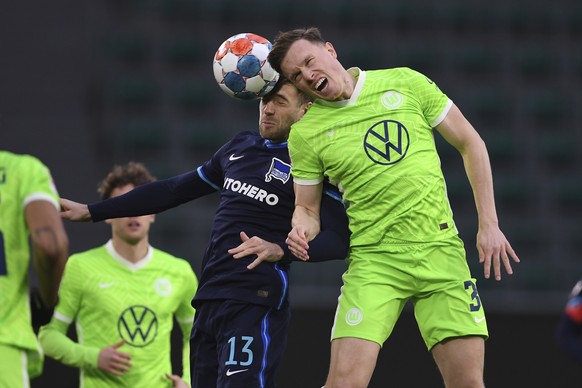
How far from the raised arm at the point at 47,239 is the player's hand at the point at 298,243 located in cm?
116

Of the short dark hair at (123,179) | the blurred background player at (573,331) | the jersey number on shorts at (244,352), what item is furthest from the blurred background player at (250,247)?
the blurred background player at (573,331)

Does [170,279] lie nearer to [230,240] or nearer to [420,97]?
[230,240]

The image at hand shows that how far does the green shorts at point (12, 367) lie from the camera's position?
11.2 feet

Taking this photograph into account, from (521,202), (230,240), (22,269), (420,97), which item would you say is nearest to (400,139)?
(420,97)

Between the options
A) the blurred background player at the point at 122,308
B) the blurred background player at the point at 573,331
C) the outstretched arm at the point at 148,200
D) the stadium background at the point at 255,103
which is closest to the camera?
the blurred background player at the point at 573,331

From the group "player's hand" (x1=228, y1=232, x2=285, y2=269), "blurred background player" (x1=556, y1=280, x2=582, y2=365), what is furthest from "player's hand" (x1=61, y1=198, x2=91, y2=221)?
"blurred background player" (x1=556, y1=280, x2=582, y2=365)

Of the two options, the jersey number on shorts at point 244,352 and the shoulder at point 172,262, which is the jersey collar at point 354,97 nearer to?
the jersey number on shorts at point 244,352

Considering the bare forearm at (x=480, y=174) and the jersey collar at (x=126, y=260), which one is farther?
the jersey collar at (x=126, y=260)

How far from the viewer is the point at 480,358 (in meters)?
4.37

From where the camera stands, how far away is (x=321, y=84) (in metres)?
4.53

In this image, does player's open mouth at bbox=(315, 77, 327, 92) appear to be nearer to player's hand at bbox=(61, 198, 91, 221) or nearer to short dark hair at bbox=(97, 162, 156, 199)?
player's hand at bbox=(61, 198, 91, 221)

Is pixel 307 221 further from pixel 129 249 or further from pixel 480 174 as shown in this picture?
pixel 129 249

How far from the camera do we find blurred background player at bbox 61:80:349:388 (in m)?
4.47

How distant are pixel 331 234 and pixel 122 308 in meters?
1.70
